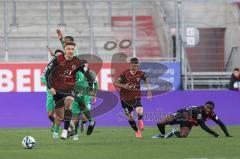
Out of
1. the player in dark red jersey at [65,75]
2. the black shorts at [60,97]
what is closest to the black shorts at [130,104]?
the black shorts at [60,97]

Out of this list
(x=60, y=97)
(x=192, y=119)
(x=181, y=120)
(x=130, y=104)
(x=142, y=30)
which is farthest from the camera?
(x=142, y=30)

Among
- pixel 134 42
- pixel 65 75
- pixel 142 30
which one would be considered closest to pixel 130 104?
pixel 65 75

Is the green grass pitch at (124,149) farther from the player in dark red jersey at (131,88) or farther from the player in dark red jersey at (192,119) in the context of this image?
the player in dark red jersey at (131,88)

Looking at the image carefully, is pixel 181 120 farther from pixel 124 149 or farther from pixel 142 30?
pixel 142 30

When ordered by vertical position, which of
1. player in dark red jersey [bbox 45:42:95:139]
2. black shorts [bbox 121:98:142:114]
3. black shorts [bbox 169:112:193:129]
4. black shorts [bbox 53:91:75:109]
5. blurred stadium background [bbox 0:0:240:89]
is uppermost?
blurred stadium background [bbox 0:0:240:89]

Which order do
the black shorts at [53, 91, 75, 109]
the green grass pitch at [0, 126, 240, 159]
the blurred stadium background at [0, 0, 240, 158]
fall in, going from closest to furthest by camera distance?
1. the green grass pitch at [0, 126, 240, 159]
2. the black shorts at [53, 91, 75, 109]
3. the blurred stadium background at [0, 0, 240, 158]

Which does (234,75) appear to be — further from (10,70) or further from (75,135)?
(75,135)

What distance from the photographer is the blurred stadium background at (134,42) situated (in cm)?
2825

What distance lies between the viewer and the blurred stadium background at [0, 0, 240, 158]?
2825cm

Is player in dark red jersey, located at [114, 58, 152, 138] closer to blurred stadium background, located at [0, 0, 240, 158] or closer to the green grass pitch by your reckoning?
the green grass pitch

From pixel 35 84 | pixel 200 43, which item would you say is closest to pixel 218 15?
pixel 200 43

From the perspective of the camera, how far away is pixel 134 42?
101ft

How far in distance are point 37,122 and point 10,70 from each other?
277 cm

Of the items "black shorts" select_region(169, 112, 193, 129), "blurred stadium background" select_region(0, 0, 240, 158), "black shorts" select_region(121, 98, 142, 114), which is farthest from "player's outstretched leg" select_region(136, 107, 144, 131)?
"blurred stadium background" select_region(0, 0, 240, 158)
